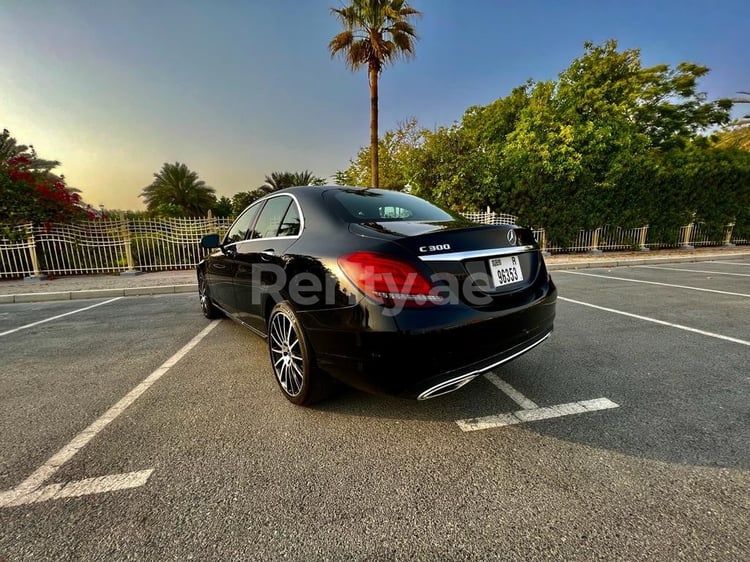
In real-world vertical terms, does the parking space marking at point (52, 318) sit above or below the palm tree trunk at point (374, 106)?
below

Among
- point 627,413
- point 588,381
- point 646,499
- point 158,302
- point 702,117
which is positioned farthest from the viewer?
point 702,117

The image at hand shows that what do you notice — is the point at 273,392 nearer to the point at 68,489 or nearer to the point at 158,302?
the point at 68,489

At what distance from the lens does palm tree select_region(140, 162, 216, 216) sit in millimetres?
27969

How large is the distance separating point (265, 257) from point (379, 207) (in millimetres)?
981

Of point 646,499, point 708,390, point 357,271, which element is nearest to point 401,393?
point 357,271

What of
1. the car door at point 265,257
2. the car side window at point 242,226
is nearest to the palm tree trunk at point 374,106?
the car side window at point 242,226

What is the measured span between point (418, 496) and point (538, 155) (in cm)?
1348

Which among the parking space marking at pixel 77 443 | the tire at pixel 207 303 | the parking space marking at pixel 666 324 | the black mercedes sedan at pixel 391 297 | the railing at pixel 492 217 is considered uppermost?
the railing at pixel 492 217

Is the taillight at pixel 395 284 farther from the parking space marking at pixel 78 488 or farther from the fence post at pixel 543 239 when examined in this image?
the fence post at pixel 543 239

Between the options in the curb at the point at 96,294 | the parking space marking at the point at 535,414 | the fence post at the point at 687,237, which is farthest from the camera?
the fence post at the point at 687,237

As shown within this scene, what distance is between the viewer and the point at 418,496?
5.20 ft

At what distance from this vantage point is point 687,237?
14266 millimetres

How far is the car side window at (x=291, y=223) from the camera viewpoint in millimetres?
2503

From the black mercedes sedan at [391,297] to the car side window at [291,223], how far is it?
0.03 feet
